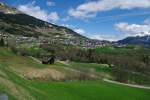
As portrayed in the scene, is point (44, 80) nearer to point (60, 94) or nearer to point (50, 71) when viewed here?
point (50, 71)

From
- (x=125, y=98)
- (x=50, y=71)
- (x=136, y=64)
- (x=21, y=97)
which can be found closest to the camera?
(x=21, y=97)

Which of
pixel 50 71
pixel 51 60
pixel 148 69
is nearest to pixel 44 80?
pixel 50 71

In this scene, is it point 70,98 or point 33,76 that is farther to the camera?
point 33,76

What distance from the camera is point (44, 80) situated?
53.8 m

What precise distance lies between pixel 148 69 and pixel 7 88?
145682mm

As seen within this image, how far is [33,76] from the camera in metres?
53.9

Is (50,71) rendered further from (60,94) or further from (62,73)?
(60,94)

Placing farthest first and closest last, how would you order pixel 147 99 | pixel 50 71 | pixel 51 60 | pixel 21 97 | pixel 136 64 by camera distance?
pixel 136 64 → pixel 51 60 → pixel 50 71 → pixel 147 99 → pixel 21 97

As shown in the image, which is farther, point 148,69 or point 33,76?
point 148,69

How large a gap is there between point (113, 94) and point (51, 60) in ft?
205

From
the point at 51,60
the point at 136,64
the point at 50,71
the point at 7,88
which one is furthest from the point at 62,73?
the point at 136,64

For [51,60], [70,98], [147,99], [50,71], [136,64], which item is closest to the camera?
[70,98]

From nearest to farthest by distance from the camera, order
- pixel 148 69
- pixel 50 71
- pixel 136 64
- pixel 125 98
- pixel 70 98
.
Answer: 1. pixel 70 98
2. pixel 125 98
3. pixel 50 71
4. pixel 148 69
5. pixel 136 64

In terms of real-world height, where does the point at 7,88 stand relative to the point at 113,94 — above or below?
above
